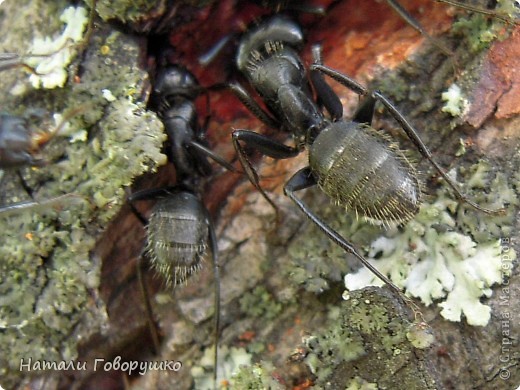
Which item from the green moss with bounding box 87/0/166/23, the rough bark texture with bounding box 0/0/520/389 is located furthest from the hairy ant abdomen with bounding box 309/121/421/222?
A: the green moss with bounding box 87/0/166/23

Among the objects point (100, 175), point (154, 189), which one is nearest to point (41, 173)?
point (100, 175)

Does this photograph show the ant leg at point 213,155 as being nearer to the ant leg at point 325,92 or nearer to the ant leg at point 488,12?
the ant leg at point 325,92

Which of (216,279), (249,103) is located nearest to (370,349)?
(216,279)

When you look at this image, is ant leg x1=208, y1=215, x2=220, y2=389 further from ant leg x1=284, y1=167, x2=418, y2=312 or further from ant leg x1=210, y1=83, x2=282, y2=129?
ant leg x1=210, y1=83, x2=282, y2=129

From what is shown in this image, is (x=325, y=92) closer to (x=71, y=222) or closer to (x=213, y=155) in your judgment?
(x=213, y=155)

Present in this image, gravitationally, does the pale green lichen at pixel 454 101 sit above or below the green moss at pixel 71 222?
above

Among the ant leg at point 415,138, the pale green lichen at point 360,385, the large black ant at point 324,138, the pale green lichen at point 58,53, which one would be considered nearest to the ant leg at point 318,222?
the large black ant at point 324,138
